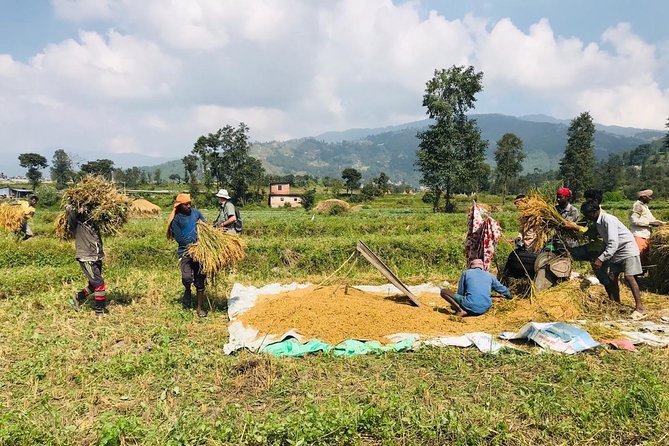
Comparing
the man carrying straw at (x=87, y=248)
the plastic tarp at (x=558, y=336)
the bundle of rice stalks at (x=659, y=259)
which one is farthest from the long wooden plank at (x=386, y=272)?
the bundle of rice stalks at (x=659, y=259)

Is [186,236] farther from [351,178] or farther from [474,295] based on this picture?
[351,178]

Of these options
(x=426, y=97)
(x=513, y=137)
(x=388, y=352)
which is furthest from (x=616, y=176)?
(x=388, y=352)

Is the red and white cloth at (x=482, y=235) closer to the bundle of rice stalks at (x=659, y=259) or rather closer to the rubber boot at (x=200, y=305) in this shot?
the bundle of rice stalks at (x=659, y=259)

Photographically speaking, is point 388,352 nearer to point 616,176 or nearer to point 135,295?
point 135,295

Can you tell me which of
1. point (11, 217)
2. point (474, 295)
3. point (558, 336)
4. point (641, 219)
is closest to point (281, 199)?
point (11, 217)

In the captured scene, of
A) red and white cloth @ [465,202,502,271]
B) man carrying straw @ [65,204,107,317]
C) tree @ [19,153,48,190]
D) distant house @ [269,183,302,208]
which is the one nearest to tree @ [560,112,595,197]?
distant house @ [269,183,302,208]

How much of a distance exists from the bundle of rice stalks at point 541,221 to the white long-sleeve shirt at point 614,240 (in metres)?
0.53

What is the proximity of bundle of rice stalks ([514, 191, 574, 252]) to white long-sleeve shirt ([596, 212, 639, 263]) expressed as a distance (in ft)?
1.74

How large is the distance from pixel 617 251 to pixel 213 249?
574cm

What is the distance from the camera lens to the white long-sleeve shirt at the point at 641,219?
718 centimetres

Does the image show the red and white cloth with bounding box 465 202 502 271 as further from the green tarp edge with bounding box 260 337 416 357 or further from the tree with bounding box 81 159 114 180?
the tree with bounding box 81 159 114 180

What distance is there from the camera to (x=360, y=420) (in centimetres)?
307

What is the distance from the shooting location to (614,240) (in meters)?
5.71

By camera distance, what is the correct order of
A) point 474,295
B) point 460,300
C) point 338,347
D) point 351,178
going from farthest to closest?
point 351,178, point 460,300, point 474,295, point 338,347
